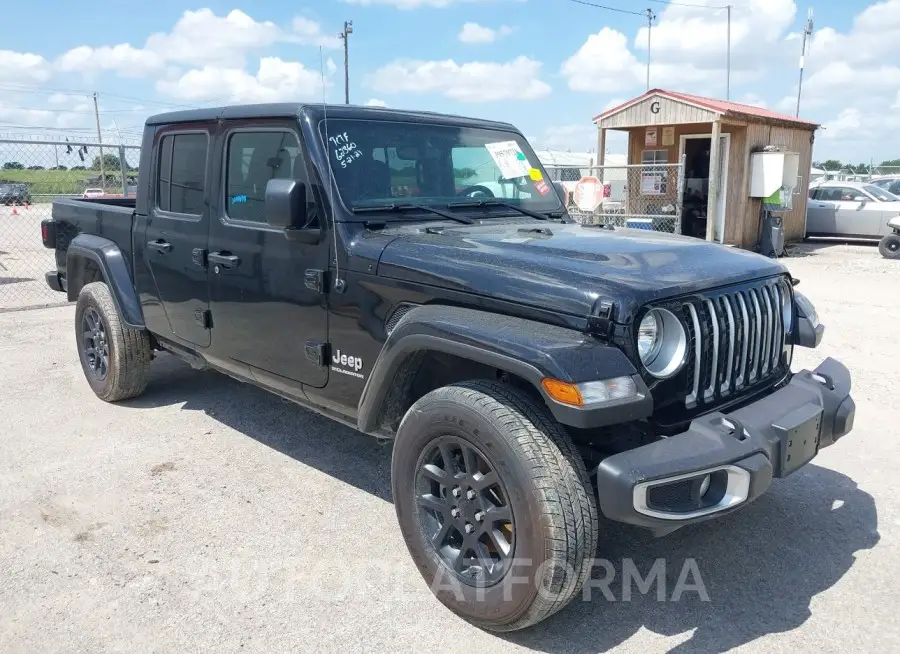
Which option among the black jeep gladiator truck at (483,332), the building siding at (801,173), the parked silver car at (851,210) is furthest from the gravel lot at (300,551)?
the parked silver car at (851,210)

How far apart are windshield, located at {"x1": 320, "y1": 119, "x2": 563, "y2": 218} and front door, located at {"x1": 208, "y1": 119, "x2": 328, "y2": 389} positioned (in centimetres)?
22

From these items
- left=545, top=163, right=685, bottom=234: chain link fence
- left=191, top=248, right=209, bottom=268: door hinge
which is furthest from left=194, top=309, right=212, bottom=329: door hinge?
left=545, top=163, right=685, bottom=234: chain link fence

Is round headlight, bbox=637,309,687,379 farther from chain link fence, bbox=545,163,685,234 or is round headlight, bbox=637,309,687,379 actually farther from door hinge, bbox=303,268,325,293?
chain link fence, bbox=545,163,685,234

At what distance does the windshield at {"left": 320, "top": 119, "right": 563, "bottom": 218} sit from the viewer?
3.58 meters

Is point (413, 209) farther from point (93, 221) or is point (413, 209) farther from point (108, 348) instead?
point (93, 221)

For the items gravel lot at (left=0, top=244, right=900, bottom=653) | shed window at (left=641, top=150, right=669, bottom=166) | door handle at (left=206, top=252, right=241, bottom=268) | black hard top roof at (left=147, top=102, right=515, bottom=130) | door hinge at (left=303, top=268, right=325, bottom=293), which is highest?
shed window at (left=641, top=150, right=669, bottom=166)

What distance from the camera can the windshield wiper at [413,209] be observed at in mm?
3527

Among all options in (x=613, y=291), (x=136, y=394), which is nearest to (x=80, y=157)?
(x=136, y=394)

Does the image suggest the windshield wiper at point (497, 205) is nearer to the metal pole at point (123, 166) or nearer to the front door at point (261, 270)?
the front door at point (261, 270)

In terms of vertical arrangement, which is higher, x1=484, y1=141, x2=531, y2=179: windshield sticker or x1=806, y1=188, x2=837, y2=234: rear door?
x1=484, y1=141, x2=531, y2=179: windshield sticker

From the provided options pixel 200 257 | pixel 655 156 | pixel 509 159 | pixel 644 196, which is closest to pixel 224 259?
pixel 200 257

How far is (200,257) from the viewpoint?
4.18 metres

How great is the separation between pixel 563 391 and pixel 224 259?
2.28 metres

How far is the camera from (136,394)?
548cm
